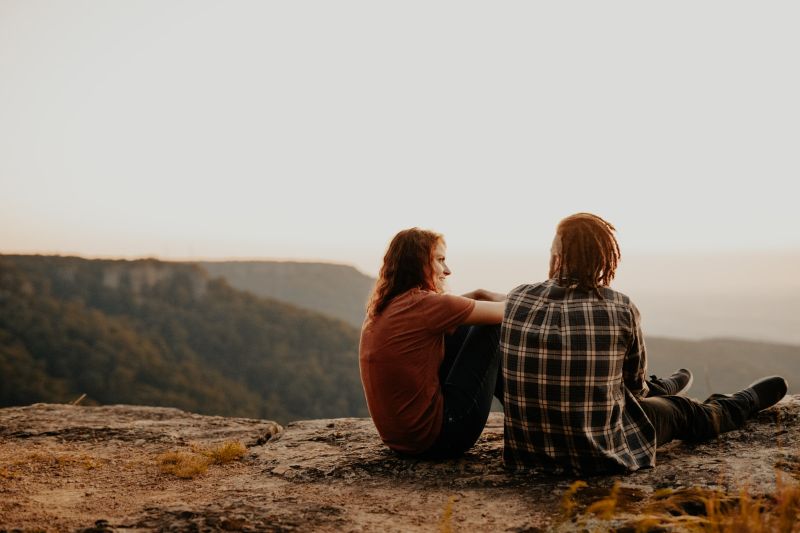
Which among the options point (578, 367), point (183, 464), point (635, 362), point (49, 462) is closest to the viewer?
point (578, 367)

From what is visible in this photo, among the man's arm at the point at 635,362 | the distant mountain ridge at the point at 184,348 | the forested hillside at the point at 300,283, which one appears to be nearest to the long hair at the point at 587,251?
the man's arm at the point at 635,362

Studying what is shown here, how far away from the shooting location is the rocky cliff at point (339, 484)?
243 cm

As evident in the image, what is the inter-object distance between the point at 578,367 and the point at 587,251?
0.56 metres

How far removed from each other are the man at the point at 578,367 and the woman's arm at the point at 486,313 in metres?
0.12

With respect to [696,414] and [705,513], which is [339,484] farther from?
[696,414]

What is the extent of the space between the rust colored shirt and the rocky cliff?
0.35 metres

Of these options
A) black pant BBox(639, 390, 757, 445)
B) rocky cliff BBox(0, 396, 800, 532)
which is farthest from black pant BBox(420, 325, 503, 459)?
black pant BBox(639, 390, 757, 445)

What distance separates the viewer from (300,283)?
86.5 metres

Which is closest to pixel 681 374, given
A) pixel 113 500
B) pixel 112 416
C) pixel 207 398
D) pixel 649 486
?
pixel 649 486

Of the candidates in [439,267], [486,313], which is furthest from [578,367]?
[439,267]

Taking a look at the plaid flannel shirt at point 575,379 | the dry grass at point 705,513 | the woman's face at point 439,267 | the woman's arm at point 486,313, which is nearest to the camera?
the dry grass at point 705,513

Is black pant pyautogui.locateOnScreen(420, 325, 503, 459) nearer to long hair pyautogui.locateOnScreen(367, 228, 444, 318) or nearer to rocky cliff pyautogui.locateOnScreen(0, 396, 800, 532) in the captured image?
rocky cliff pyautogui.locateOnScreen(0, 396, 800, 532)

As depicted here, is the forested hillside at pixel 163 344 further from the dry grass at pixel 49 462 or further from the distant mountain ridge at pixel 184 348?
the dry grass at pixel 49 462

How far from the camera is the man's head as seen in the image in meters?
2.77
